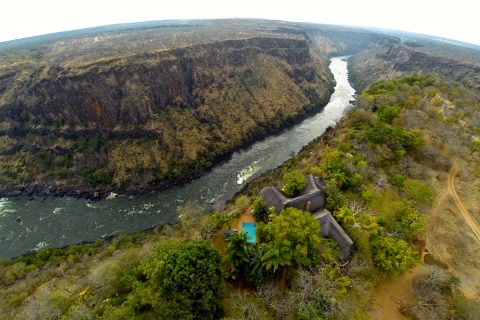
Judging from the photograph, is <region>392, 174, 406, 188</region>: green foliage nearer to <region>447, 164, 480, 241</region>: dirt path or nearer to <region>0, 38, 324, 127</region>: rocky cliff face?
<region>447, 164, 480, 241</region>: dirt path

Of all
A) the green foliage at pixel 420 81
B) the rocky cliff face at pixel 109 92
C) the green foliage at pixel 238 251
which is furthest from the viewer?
the green foliage at pixel 420 81

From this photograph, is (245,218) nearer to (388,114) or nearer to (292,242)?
(292,242)

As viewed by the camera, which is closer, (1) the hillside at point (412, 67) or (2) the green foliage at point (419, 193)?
(2) the green foliage at point (419, 193)

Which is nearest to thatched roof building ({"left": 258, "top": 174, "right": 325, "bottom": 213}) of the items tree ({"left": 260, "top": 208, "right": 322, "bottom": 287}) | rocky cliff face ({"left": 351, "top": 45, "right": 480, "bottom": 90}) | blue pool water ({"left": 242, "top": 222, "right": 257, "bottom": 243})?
blue pool water ({"left": 242, "top": 222, "right": 257, "bottom": 243})

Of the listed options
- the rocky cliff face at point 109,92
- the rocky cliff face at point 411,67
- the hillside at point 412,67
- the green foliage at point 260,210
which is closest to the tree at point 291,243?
the green foliage at point 260,210

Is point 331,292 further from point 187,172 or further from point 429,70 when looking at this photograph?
point 429,70

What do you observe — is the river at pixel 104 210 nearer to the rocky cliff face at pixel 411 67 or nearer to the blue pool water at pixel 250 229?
the blue pool water at pixel 250 229

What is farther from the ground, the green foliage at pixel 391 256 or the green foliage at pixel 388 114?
the green foliage at pixel 388 114
